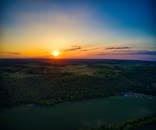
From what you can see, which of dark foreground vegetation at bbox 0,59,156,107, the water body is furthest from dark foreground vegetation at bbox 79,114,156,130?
dark foreground vegetation at bbox 0,59,156,107

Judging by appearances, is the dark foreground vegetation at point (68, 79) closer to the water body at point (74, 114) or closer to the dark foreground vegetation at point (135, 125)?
the water body at point (74, 114)

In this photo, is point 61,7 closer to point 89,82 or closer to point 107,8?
point 107,8

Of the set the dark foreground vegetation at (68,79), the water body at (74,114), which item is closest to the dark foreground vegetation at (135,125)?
the water body at (74,114)

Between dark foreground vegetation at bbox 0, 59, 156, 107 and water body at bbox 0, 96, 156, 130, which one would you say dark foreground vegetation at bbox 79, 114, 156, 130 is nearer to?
water body at bbox 0, 96, 156, 130

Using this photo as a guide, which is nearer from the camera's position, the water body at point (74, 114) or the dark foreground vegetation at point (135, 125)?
the water body at point (74, 114)

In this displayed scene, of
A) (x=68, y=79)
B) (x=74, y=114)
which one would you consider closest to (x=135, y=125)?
(x=74, y=114)

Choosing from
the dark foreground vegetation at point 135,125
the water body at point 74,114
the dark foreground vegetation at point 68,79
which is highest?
the dark foreground vegetation at point 68,79

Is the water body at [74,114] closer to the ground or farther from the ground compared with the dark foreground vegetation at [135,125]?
farther from the ground
